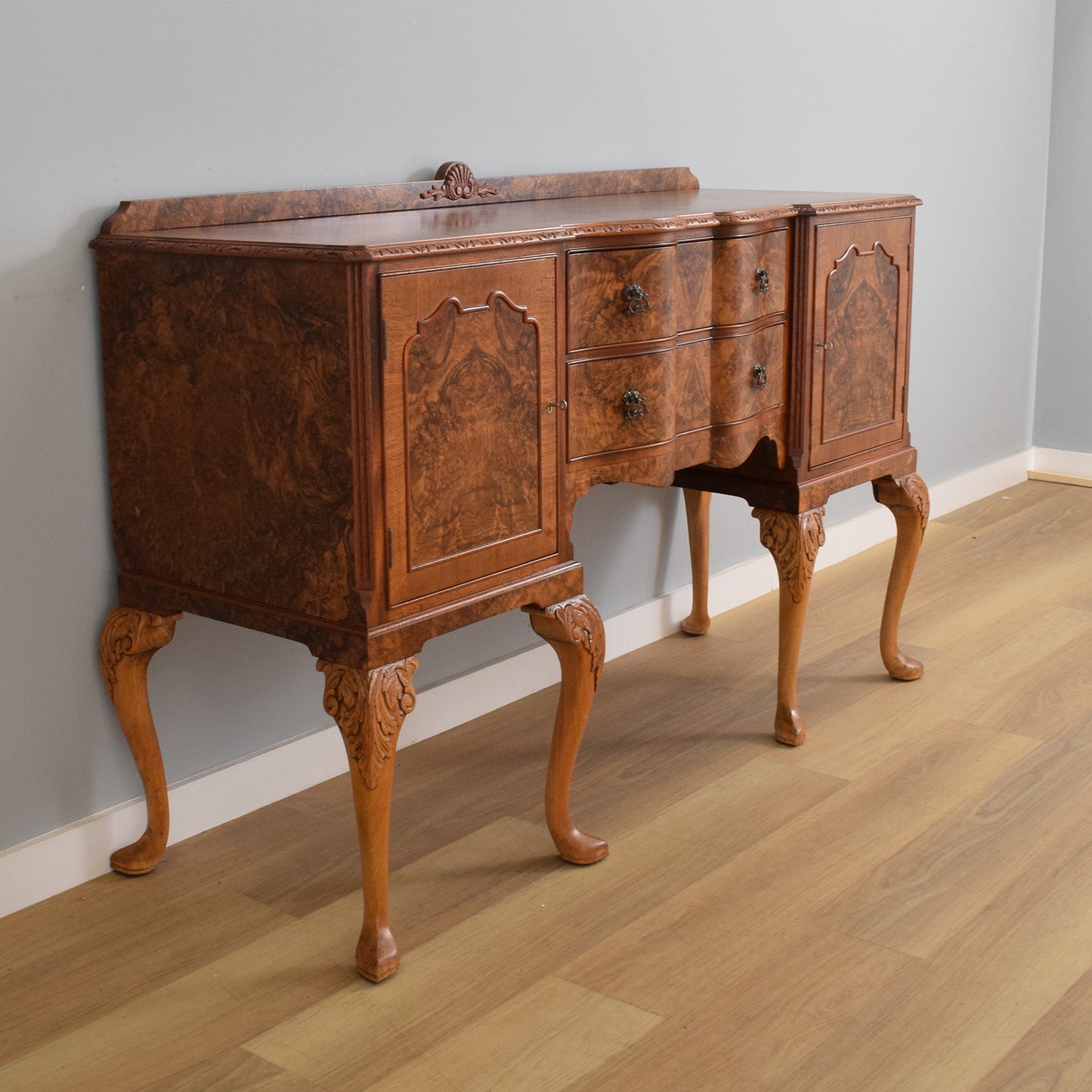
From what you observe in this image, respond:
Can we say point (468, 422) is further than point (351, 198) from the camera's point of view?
No

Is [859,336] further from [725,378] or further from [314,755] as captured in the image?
[314,755]

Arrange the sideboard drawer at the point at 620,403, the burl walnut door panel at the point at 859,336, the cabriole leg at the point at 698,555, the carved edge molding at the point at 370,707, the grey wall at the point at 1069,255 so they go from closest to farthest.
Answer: the carved edge molding at the point at 370,707 → the sideboard drawer at the point at 620,403 → the burl walnut door panel at the point at 859,336 → the cabriole leg at the point at 698,555 → the grey wall at the point at 1069,255

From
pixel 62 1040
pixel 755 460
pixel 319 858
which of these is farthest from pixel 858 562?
pixel 62 1040

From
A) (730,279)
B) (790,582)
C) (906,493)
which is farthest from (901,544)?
(730,279)

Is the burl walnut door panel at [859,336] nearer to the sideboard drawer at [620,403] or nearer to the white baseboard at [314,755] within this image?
the sideboard drawer at [620,403]

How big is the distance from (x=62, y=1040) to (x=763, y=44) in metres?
2.43

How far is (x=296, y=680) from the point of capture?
90.6 inches

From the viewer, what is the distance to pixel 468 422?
176 cm

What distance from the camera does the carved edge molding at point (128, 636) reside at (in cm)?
197

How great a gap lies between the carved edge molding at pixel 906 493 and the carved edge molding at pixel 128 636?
1.40 metres

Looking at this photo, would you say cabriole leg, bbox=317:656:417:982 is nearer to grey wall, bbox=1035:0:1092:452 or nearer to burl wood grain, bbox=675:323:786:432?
burl wood grain, bbox=675:323:786:432

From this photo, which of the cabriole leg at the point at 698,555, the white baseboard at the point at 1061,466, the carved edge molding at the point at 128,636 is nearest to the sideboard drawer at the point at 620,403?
the carved edge molding at the point at 128,636

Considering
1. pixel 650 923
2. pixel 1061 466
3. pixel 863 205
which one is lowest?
pixel 650 923

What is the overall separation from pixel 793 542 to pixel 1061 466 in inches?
91.6
